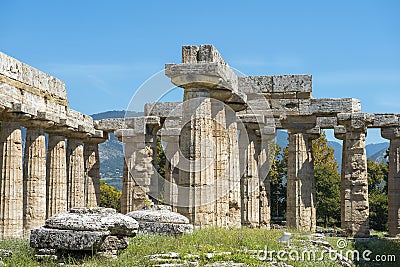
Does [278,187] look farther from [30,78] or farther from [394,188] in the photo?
[30,78]

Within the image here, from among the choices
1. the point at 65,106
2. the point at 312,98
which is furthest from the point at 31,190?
the point at 312,98

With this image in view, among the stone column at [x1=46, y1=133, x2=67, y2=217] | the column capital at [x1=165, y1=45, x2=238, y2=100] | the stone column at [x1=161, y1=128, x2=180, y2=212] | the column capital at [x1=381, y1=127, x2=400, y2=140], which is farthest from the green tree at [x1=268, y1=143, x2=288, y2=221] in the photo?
the column capital at [x1=165, y1=45, x2=238, y2=100]

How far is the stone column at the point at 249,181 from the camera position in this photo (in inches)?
1405

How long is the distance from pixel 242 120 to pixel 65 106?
9238mm

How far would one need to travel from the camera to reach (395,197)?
124 feet

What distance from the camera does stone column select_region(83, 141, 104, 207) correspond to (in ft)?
136

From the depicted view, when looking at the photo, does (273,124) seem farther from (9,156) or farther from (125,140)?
(9,156)

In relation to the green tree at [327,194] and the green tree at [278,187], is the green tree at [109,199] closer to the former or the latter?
the green tree at [278,187]

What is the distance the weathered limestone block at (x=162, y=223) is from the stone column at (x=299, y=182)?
14124 mm

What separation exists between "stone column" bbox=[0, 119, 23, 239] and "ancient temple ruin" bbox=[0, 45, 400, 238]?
44 mm

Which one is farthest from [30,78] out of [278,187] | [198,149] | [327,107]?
[278,187]

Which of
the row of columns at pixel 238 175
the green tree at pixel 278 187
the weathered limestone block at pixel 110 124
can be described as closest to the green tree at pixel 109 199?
the green tree at pixel 278 187

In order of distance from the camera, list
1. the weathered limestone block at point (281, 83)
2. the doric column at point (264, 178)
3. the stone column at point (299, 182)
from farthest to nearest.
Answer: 1. the doric column at point (264, 178)
2. the stone column at point (299, 182)
3. the weathered limestone block at point (281, 83)

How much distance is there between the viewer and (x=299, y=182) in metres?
36.1
